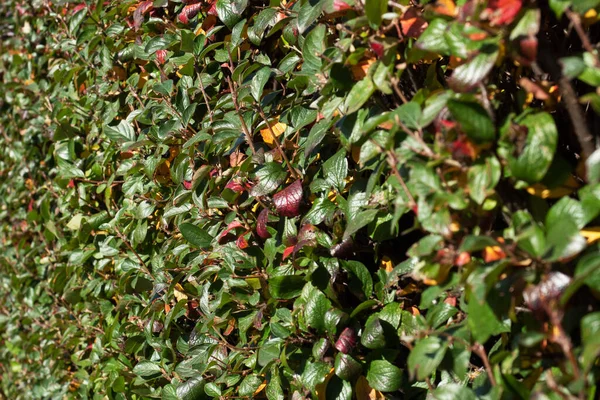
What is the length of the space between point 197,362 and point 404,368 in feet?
2.10

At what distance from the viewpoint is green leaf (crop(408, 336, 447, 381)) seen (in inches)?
50.1

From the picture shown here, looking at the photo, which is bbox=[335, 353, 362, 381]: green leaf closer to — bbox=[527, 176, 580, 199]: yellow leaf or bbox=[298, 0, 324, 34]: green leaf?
bbox=[527, 176, 580, 199]: yellow leaf

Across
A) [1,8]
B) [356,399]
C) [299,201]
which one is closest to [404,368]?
[356,399]

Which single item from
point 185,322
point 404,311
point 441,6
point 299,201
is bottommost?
point 185,322

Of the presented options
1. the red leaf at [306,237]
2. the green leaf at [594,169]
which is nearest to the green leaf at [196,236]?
the red leaf at [306,237]

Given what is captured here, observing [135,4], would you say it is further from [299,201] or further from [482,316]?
[482,316]

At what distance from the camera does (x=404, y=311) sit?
1.76 meters

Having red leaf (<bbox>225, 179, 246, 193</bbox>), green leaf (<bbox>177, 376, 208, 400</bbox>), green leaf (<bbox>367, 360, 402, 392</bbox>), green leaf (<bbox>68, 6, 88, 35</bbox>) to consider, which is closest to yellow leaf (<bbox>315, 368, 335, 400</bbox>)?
green leaf (<bbox>367, 360, 402, 392</bbox>)

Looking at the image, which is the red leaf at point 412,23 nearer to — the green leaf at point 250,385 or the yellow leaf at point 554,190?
the yellow leaf at point 554,190

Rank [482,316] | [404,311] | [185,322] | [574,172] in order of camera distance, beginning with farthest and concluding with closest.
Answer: [185,322], [404,311], [574,172], [482,316]

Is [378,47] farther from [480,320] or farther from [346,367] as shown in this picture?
[346,367]

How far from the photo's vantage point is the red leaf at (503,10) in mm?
1158

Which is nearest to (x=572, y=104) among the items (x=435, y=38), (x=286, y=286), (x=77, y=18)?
(x=435, y=38)

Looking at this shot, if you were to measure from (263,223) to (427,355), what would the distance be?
76 cm
